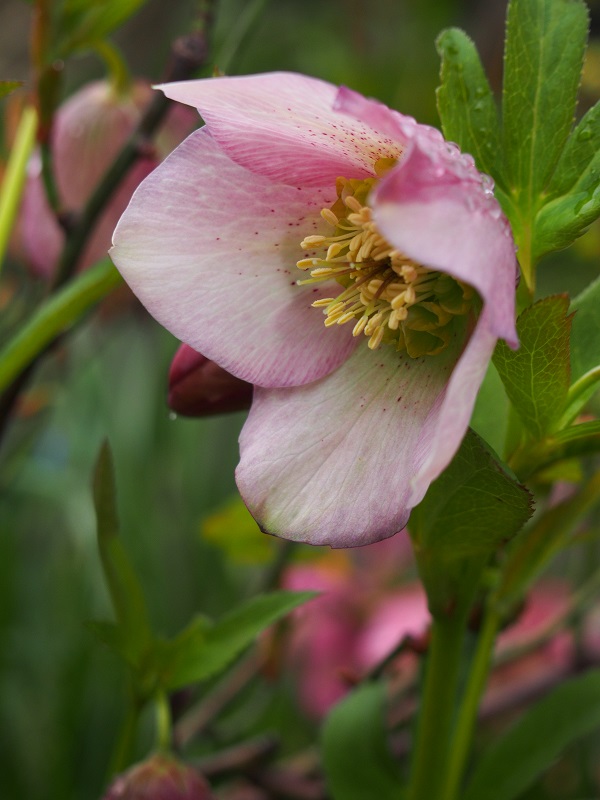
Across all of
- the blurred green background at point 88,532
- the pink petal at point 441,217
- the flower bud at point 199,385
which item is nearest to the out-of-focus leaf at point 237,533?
the blurred green background at point 88,532

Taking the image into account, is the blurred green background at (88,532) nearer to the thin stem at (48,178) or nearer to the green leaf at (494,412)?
the thin stem at (48,178)

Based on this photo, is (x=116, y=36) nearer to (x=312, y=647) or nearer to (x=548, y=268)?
(x=548, y=268)

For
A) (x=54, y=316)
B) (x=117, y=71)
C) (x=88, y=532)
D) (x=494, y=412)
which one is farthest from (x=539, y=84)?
(x=88, y=532)

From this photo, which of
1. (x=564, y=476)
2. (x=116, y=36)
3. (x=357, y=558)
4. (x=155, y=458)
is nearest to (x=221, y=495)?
(x=155, y=458)

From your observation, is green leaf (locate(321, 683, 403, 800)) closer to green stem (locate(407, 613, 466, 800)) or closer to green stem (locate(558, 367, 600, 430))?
green stem (locate(407, 613, 466, 800))

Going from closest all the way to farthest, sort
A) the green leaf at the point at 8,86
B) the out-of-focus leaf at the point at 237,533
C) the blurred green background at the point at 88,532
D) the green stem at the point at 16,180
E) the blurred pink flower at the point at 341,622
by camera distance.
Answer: the green leaf at the point at 8,86, the green stem at the point at 16,180, the out-of-focus leaf at the point at 237,533, the blurred green background at the point at 88,532, the blurred pink flower at the point at 341,622

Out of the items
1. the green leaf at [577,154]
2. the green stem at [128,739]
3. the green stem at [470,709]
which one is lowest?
the green stem at [128,739]
